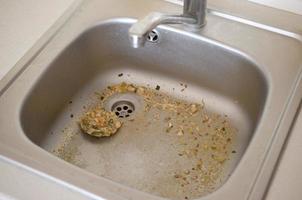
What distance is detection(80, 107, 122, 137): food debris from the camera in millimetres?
987

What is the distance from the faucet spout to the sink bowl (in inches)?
1.9

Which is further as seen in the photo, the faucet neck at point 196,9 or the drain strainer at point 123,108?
the drain strainer at point 123,108

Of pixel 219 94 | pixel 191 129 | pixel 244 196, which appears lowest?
pixel 244 196

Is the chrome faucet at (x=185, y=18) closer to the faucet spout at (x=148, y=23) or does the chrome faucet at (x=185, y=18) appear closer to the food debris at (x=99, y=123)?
the faucet spout at (x=148, y=23)

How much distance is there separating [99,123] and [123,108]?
3.6 inches

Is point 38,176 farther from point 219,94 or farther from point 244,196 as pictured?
point 219,94

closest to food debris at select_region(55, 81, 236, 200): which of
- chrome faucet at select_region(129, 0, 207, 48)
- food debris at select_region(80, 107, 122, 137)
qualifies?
food debris at select_region(80, 107, 122, 137)

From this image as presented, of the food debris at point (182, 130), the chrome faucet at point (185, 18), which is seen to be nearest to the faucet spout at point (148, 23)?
the chrome faucet at point (185, 18)

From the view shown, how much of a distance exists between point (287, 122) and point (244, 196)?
0.18m

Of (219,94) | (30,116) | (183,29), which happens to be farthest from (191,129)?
(30,116)

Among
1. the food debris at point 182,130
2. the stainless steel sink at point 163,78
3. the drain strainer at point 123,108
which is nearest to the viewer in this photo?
the stainless steel sink at point 163,78

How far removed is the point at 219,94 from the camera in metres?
1.03

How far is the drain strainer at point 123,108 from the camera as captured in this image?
41.2 inches

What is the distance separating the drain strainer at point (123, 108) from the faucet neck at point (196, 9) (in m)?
0.25
